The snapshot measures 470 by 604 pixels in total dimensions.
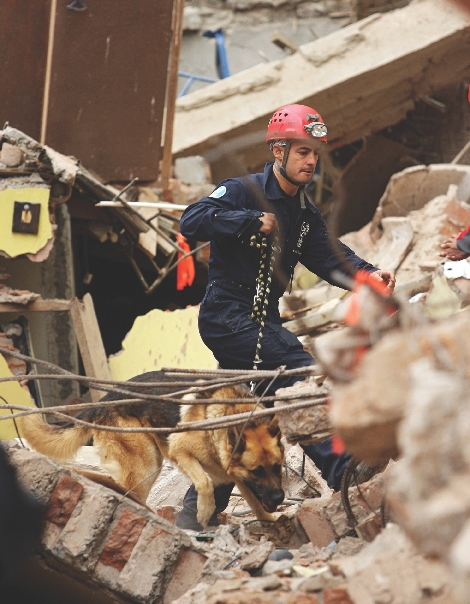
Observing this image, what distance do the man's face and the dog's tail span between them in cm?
194

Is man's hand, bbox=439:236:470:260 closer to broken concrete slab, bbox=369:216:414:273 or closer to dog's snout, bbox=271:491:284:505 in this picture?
dog's snout, bbox=271:491:284:505

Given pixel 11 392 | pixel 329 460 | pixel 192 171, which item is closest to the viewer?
pixel 329 460

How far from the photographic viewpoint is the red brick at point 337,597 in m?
2.82

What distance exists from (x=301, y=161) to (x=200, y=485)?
196 cm

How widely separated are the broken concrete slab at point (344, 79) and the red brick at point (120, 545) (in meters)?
7.61

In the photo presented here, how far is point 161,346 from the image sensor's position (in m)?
9.54

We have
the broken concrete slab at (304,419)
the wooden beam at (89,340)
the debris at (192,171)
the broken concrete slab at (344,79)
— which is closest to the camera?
the broken concrete slab at (304,419)

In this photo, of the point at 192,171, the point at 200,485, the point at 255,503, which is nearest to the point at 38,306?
the point at 192,171

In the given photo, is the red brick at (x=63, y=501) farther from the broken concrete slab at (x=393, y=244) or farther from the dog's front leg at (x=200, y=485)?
the broken concrete slab at (x=393, y=244)

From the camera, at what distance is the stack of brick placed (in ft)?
14.0

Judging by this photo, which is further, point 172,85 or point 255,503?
point 172,85

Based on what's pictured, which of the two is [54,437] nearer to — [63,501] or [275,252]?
[63,501]

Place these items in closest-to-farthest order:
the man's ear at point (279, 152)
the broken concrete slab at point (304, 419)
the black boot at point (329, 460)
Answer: the broken concrete slab at point (304, 419) < the black boot at point (329, 460) < the man's ear at point (279, 152)

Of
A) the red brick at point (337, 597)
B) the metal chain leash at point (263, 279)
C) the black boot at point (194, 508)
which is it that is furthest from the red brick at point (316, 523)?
the red brick at point (337, 597)
